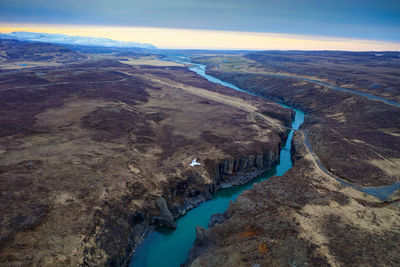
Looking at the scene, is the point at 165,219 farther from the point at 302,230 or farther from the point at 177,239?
the point at 302,230

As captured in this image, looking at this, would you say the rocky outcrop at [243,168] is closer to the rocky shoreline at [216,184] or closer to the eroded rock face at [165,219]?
the rocky shoreline at [216,184]

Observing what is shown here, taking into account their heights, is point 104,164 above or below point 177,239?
above

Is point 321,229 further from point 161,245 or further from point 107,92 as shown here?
point 107,92

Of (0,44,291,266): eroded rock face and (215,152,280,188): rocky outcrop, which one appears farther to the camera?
(215,152,280,188): rocky outcrop

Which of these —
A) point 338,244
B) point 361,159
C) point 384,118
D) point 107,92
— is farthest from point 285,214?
point 107,92

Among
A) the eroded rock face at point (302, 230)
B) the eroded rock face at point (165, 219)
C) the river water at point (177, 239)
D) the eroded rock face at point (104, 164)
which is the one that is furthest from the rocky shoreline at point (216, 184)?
the eroded rock face at point (302, 230)

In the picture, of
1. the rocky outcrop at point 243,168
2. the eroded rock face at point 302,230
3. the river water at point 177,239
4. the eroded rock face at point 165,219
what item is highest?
the eroded rock face at point 302,230

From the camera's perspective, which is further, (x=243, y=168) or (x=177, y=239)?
(x=243, y=168)

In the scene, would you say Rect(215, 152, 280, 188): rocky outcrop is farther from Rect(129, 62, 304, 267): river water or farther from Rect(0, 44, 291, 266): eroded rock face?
Rect(129, 62, 304, 267): river water

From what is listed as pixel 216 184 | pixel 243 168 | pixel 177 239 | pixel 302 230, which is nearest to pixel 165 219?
pixel 177 239

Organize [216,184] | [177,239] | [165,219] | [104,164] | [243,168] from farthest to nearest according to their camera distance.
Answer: [243,168]
[216,184]
[104,164]
[165,219]
[177,239]

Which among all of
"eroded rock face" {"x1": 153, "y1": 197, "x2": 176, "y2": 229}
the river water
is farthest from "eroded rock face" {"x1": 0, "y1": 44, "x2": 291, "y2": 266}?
the river water
